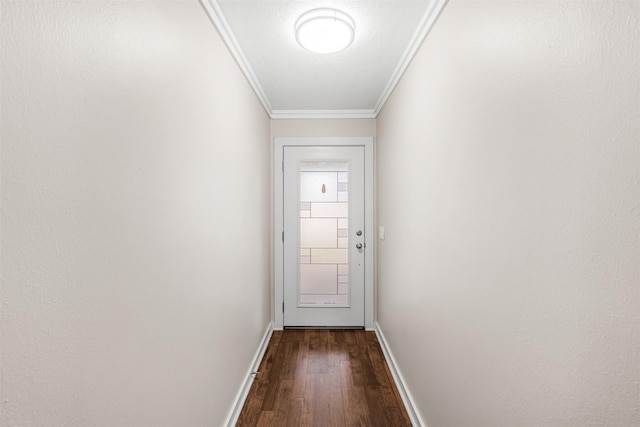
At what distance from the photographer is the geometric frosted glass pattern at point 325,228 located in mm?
3439

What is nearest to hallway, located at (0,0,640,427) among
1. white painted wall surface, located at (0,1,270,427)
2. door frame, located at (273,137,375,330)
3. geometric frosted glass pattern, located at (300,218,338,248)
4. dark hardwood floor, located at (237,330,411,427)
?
white painted wall surface, located at (0,1,270,427)

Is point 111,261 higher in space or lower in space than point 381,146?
lower

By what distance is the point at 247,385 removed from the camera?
2301 mm

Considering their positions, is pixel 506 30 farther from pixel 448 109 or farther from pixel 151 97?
pixel 151 97

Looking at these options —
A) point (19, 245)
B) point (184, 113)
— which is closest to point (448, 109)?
point (184, 113)

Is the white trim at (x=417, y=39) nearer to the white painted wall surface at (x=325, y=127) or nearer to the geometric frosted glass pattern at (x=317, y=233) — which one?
the white painted wall surface at (x=325, y=127)

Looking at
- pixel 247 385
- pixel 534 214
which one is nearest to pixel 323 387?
pixel 247 385

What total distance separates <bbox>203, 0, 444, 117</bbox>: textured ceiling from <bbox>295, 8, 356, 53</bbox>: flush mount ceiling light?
4cm

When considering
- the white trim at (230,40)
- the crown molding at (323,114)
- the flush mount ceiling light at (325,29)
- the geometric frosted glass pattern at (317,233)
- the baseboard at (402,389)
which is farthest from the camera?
the geometric frosted glass pattern at (317,233)

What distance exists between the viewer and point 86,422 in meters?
0.76

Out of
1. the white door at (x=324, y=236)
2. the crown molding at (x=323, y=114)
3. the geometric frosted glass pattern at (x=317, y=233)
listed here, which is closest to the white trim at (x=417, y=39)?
the crown molding at (x=323, y=114)

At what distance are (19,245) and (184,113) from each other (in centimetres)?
85

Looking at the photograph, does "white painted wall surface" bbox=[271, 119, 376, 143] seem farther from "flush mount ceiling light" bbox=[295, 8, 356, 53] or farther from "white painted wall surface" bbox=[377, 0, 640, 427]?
"white painted wall surface" bbox=[377, 0, 640, 427]

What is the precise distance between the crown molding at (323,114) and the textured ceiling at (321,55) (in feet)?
0.37
